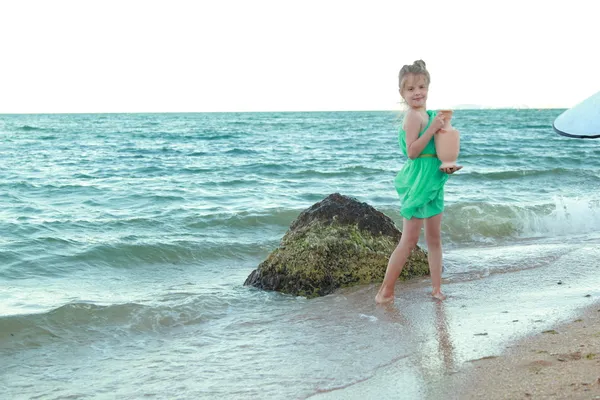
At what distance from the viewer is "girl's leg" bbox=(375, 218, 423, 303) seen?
4621mm

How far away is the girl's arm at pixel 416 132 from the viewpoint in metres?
4.29

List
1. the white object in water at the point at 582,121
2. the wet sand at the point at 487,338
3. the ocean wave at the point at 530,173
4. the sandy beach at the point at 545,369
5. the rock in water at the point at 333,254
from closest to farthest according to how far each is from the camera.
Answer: the sandy beach at the point at 545,369, the wet sand at the point at 487,338, the white object in water at the point at 582,121, the rock in water at the point at 333,254, the ocean wave at the point at 530,173

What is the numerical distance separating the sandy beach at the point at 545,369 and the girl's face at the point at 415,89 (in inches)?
65.4

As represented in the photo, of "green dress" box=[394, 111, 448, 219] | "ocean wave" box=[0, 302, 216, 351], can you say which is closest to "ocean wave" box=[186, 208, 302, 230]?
"ocean wave" box=[0, 302, 216, 351]

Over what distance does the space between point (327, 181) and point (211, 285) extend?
310 inches

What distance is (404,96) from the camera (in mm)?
4453

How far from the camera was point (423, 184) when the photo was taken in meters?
4.46

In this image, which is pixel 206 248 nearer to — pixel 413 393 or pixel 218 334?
pixel 218 334

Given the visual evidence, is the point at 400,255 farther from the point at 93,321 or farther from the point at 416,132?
the point at 93,321

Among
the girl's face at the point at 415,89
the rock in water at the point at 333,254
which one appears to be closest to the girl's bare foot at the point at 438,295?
the rock in water at the point at 333,254

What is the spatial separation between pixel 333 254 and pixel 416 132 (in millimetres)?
1477

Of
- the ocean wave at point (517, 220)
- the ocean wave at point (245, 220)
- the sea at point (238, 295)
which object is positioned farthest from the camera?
the ocean wave at point (245, 220)

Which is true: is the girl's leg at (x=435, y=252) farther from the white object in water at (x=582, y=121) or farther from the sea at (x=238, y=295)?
the white object in water at (x=582, y=121)

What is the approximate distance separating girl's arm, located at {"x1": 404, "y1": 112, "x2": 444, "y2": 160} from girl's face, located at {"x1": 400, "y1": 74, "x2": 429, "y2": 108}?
0.08 meters
